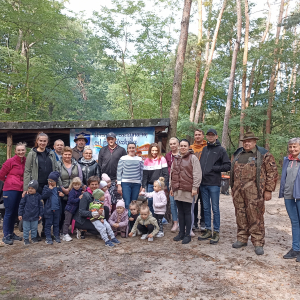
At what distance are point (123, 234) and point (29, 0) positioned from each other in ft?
44.9

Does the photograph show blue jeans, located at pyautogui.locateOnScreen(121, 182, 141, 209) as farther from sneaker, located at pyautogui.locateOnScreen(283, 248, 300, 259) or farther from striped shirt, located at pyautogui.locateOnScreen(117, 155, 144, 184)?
sneaker, located at pyautogui.locateOnScreen(283, 248, 300, 259)

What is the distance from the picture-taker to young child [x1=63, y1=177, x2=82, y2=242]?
521 centimetres

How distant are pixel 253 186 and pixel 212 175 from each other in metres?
0.81

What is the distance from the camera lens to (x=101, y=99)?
31.3m

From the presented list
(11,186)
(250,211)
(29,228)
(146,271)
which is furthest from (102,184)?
(250,211)

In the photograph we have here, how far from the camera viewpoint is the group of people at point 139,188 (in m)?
4.56

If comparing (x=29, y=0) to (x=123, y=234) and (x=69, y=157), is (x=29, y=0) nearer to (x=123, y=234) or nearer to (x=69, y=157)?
(x=69, y=157)

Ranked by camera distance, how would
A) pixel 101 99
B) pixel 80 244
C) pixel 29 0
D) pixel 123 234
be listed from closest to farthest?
pixel 80 244 < pixel 123 234 < pixel 29 0 < pixel 101 99

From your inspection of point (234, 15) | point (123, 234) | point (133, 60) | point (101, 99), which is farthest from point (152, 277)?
point (101, 99)

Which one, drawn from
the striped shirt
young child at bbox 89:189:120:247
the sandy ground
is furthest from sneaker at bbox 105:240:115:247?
the striped shirt

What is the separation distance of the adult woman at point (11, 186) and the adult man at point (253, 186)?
4087 mm

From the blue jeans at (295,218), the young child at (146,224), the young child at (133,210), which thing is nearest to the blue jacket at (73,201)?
the young child at (133,210)

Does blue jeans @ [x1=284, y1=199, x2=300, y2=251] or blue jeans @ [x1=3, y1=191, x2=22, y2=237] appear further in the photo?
blue jeans @ [x1=3, y1=191, x2=22, y2=237]

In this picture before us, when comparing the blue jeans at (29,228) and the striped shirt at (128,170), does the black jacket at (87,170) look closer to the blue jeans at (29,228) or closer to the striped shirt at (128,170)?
the striped shirt at (128,170)
